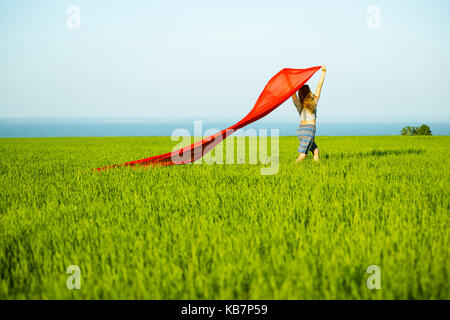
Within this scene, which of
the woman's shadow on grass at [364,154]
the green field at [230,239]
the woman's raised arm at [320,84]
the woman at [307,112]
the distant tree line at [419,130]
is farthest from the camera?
the distant tree line at [419,130]

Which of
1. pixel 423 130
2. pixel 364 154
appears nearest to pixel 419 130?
pixel 423 130

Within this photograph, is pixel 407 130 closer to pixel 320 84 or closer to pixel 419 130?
pixel 419 130

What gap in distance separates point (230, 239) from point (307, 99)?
15.7 ft

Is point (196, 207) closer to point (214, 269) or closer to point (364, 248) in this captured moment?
point (214, 269)

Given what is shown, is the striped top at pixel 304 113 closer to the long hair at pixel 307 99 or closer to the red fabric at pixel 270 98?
the long hair at pixel 307 99

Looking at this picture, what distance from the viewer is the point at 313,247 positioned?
8.16 feet

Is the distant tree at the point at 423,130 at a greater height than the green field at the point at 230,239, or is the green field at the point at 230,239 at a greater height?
the distant tree at the point at 423,130

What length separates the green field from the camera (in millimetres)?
1984

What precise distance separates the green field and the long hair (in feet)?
7.08

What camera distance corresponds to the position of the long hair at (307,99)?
262 inches

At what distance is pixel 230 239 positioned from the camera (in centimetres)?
261

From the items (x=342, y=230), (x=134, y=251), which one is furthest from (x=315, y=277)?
(x=134, y=251)

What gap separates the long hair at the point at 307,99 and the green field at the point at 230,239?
216 cm

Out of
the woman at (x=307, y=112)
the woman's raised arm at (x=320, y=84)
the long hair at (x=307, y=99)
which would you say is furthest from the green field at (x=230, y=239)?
the woman's raised arm at (x=320, y=84)
